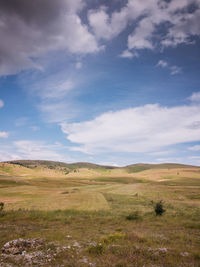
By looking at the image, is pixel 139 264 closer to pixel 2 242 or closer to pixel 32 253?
pixel 32 253

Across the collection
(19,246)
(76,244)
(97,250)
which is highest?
(97,250)

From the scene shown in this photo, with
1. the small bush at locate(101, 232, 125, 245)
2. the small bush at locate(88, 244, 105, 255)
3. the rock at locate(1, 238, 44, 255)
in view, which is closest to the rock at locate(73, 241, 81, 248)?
the small bush at locate(88, 244, 105, 255)

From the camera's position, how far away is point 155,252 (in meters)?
16.0

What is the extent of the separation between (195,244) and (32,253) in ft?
58.1

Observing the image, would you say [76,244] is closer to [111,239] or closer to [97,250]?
[97,250]

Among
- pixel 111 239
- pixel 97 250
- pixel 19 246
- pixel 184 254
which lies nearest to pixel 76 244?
pixel 97 250

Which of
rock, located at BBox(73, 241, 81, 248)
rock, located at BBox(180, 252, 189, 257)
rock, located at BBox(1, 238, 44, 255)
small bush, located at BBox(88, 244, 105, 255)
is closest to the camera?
rock, located at BBox(180, 252, 189, 257)

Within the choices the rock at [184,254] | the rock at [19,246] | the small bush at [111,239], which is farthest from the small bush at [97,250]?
the rock at [184,254]

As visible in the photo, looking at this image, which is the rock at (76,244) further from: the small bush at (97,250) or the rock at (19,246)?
the rock at (19,246)

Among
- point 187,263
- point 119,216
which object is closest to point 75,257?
point 187,263

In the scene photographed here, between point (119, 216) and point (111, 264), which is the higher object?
point (111, 264)

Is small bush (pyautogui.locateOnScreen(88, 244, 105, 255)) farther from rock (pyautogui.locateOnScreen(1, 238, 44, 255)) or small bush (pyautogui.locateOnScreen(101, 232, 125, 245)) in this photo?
rock (pyautogui.locateOnScreen(1, 238, 44, 255))

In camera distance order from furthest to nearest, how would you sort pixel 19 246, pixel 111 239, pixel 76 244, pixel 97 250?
pixel 111 239, pixel 76 244, pixel 19 246, pixel 97 250

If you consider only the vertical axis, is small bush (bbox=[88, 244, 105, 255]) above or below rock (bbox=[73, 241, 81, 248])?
above
